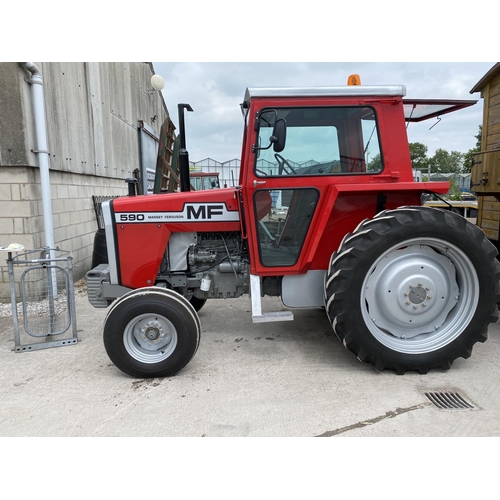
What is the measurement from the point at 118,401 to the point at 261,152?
2.22 metres

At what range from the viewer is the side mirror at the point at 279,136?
301cm

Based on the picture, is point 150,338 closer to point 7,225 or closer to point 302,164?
point 302,164

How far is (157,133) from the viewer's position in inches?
594

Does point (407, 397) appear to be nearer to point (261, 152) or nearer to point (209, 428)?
point (209, 428)

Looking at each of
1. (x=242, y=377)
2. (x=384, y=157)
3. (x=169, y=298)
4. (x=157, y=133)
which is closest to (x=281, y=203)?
(x=384, y=157)

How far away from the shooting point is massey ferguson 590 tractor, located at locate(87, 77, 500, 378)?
3168 mm

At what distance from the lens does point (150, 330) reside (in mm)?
3273

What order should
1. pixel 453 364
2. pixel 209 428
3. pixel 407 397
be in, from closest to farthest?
pixel 209 428, pixel 407 397, pixel 453 364

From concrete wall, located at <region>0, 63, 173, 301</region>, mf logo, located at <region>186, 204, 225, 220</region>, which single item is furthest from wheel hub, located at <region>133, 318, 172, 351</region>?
concrete wall, located at <region>0, 63, 173, 301</region>

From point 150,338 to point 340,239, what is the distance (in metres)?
1.82

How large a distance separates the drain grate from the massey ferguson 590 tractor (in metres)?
0.32

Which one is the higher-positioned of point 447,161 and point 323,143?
point 447,161

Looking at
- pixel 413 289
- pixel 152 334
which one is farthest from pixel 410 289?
pixel 152 334

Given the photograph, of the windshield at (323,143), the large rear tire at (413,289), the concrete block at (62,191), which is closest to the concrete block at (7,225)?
the concrete block at (62,191)
